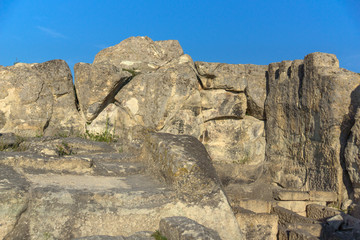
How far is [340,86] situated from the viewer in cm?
671

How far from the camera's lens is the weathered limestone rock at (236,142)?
27.5ft

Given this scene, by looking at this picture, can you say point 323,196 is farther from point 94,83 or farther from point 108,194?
point 94,83

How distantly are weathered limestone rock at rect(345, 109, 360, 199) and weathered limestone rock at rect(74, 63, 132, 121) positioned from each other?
4564 mm

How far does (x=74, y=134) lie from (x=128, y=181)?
420 centimetres

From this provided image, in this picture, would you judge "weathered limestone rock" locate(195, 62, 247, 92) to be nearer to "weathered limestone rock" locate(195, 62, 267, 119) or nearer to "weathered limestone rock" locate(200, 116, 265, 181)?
"weathered limestone rock" locate(195, 62, 267, 119)

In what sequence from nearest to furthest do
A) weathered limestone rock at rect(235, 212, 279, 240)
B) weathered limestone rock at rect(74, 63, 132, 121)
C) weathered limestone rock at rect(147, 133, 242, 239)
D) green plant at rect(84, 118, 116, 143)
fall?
1. weathered limestone rock at rect(147, 133, 242, 239)
2. weathered limestone rock at rect(235, 212, 279, 240)
3. green plant at rect(84, 118, 116, 143)
4. weathered limestone rock at rect(74, 63, 132, 121)

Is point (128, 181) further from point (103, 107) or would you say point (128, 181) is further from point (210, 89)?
point (210, 89)

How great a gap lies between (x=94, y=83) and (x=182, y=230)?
18.1ft

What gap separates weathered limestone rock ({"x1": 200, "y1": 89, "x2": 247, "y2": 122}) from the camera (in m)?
8.45

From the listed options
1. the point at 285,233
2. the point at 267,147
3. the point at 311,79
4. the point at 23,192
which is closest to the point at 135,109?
the point at 267,147

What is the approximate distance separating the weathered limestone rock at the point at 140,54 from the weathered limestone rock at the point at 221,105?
4.27ft

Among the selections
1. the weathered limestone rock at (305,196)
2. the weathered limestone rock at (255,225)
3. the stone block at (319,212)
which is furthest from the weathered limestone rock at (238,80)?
the weathered limestone rock at (255,225)

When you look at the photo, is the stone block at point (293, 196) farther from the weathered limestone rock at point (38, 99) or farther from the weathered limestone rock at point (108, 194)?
the weathered limestone rock at point (38, 99)

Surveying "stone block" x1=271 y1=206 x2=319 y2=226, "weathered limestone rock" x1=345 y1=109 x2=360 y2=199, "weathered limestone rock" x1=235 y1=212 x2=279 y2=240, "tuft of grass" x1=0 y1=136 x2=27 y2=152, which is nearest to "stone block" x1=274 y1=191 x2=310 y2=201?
"stone block" x1=271 y1=206 x2=319 y2=226
